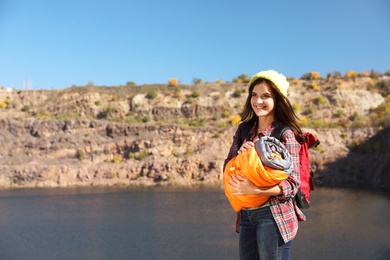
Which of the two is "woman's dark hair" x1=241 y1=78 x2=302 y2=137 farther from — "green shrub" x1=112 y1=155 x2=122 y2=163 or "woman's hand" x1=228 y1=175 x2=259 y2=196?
"green shrub" x1=112 y1=155 x2=122 y2=163

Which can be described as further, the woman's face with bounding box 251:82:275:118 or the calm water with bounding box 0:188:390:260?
the calm water with bounding box 0:188:390:260

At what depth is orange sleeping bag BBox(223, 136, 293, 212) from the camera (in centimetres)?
248

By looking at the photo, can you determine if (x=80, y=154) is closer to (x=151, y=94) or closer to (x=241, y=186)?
(x=151, y=94)

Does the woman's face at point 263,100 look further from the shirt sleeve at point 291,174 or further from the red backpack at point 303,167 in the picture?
the shirt sleeve at point 291,174

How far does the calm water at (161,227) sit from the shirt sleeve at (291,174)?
772 centimetres

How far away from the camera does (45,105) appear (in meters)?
42.9

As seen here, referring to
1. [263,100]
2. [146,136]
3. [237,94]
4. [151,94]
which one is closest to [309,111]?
[237,94]

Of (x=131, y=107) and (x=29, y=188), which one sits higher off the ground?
(x=131, y=107)

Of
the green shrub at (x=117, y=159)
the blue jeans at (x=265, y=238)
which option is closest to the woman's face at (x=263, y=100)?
the blue jeans at (x=265, y=238)

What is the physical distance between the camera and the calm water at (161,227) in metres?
10.5

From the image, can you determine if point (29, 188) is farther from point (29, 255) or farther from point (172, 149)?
point (29, 255)

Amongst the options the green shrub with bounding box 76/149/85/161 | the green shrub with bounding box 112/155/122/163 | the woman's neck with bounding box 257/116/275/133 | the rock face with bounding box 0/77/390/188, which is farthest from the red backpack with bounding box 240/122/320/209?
the green shrub with bounding box 76/149/85/161

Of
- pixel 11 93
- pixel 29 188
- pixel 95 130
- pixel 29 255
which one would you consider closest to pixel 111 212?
pixel 29 255

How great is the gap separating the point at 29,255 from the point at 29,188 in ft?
58.7
